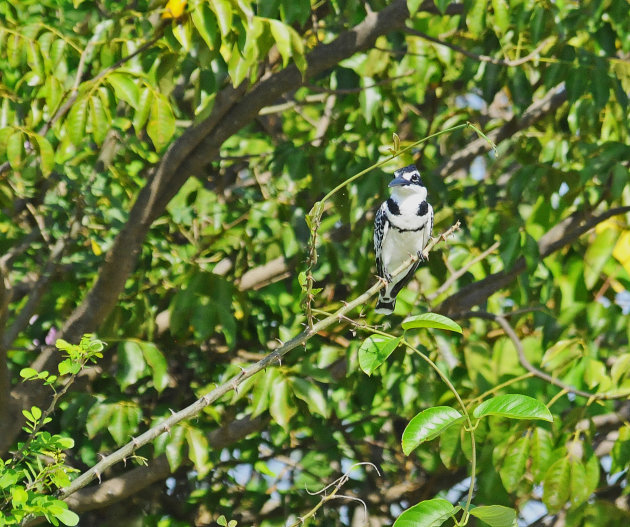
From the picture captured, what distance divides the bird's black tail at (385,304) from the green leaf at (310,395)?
1.70 ft

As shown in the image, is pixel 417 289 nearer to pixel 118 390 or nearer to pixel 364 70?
pixel 364 70

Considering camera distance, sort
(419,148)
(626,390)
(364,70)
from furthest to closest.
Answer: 1. (419,148)
2. (364,70)
3. (626,390)

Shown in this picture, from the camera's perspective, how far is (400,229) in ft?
12.5

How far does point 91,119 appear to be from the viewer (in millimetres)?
3082

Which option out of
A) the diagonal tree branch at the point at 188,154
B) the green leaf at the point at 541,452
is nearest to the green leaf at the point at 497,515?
the green leaf at the point at 541,452

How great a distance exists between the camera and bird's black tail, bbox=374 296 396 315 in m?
3.87

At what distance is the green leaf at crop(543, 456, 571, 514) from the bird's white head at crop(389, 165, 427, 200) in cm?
106

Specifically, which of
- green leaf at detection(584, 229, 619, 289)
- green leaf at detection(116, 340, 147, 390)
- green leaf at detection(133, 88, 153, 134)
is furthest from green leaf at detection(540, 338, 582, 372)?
green leaf at detection(133, 88, 153, 134)

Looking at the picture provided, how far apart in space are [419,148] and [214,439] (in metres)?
1.59

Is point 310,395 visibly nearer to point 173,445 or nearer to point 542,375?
point 173,445

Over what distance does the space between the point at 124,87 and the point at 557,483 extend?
6.27ft

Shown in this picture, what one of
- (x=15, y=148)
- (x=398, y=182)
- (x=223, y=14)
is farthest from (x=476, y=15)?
(x=15, y=148)

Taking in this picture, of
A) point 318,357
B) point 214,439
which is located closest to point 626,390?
point 318,357

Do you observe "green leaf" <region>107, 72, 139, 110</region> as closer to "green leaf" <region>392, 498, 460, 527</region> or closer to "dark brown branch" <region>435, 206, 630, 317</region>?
"dark brown branch" <region>435, 206, 630, 317</region>
